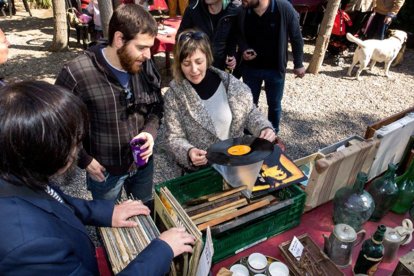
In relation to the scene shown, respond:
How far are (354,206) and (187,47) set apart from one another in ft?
4.40

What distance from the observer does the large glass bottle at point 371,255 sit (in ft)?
5.13

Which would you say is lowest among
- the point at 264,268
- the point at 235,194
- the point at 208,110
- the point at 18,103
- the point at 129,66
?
the point at 264,268

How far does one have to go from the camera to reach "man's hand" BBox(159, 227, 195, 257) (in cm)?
132

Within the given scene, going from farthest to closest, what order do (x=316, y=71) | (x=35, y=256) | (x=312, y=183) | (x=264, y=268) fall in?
1. (x=316, y=71)
2. (x=312, y=183)
3. (x=264, y=268)
4. (x=35, y=256)

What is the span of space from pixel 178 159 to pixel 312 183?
855mm

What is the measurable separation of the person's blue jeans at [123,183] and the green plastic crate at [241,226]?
0.50m

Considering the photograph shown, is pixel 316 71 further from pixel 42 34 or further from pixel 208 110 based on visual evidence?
pixel 42 34

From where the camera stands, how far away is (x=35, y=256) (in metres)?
0.93

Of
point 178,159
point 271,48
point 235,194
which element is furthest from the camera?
point 271,48

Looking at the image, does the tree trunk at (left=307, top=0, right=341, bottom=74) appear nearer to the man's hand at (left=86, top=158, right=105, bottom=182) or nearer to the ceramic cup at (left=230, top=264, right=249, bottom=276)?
the man's hand at (left=86, top=158, right=105, bottom=182)

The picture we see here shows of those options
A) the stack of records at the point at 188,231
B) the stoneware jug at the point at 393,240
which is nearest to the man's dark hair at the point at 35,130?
the stack of records at the point at 188,231

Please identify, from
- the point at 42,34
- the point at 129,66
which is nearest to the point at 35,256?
the point at 129,66

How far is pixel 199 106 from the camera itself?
2221 millimetres

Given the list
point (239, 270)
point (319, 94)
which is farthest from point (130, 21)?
point (319, 94)
